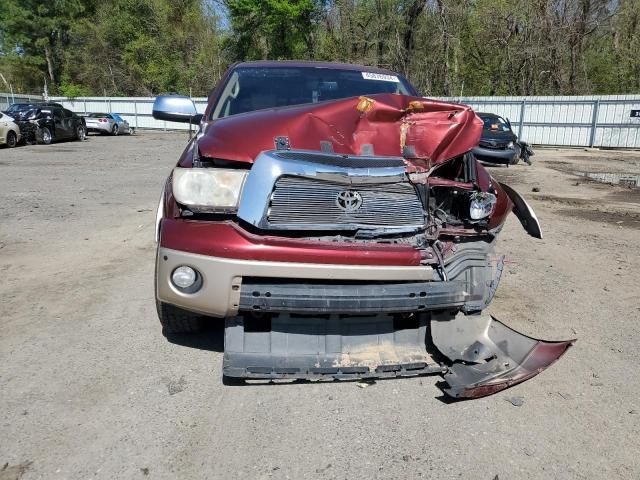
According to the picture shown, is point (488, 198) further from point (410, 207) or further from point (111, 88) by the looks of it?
point (111, 88)

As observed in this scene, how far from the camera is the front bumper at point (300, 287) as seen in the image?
2619 millimetres

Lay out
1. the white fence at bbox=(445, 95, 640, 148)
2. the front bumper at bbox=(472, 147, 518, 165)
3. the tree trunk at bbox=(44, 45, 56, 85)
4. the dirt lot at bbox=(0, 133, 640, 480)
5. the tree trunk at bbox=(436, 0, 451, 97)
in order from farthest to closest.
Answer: the tree trunk at bbox=(44, 45, 56, 85) < the tree trunk at bbox=(436, 0, 451, 97) < the white fence at bbox=(445, 95, 640, 148) < the front bumper at bbox=(472, 147, 518, 165) < the dirt lot at bbox=(0, 133, 640, 480)

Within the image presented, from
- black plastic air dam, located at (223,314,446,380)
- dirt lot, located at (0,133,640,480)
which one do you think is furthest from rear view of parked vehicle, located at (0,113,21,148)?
black plastic air dam, located at (223,314,446,380)

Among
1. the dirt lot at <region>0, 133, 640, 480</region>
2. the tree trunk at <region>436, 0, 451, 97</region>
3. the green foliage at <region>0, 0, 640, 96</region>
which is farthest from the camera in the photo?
the tree trunk at <region>436, 0, 451, 97</region>

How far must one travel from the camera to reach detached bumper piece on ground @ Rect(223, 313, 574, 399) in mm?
2840

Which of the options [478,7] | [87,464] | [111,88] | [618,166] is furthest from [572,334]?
[111,88]

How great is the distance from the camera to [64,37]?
5153 cm

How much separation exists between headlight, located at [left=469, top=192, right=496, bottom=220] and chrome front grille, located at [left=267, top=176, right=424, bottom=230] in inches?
13.3

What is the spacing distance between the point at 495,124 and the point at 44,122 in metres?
16.7

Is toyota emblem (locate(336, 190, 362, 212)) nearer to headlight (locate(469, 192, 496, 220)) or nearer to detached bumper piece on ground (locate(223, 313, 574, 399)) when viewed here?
detached bumper piece on ground (locate(223, 313, 574, 399))

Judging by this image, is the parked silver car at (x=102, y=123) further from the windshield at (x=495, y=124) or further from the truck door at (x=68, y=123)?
the windshield at (x=495, y=124)

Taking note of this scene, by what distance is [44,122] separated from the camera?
64.7 ft

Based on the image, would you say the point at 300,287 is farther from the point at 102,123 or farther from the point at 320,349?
the point at 102,123

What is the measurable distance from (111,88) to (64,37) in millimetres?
9101
